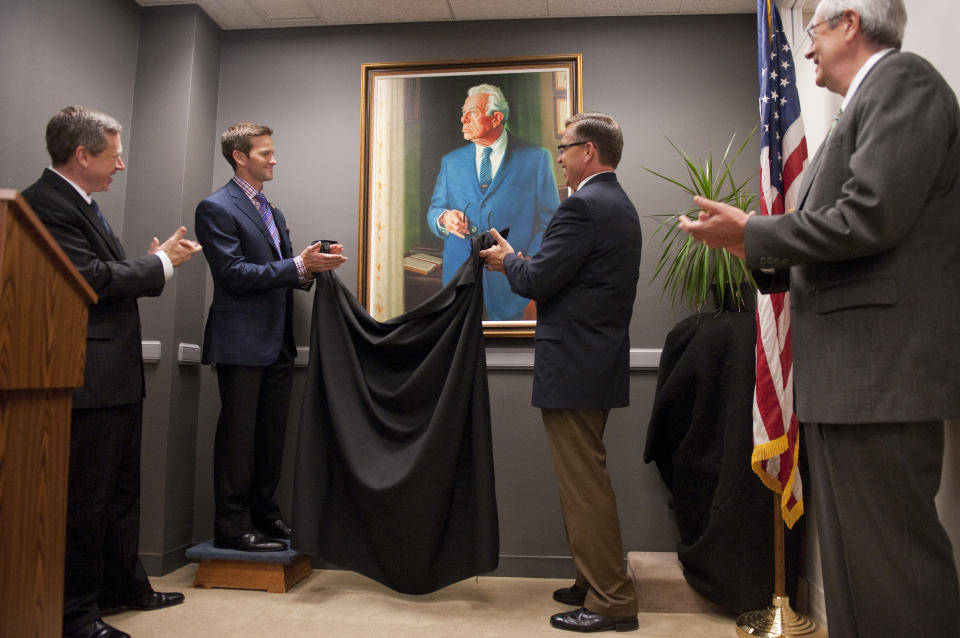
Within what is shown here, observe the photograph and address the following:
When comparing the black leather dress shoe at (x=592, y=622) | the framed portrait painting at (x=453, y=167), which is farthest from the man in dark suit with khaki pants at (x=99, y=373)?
the black leather dress shoe at (x=592, y=622)

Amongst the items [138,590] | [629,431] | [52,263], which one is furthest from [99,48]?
[629,431]

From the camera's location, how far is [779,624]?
7.87 ft

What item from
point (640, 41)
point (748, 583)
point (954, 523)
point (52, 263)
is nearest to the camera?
point (52, 263)

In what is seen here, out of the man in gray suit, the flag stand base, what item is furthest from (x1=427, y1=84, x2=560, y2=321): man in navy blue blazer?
the man in gray suit

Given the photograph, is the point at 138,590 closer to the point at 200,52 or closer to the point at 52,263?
the point at 52,263

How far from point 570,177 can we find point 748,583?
1.70 meters

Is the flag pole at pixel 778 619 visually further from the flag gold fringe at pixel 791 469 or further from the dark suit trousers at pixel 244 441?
the dark suit trousers at pixel 244 441

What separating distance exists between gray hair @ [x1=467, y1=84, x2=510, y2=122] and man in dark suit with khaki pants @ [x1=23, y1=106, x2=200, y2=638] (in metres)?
1.69

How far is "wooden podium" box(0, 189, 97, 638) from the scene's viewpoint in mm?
1424

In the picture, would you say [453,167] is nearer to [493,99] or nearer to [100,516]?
[493,99]

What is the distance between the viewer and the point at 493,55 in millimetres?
3617

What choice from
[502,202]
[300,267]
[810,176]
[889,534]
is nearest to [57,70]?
[300,267]

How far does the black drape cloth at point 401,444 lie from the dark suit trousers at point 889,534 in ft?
4.65

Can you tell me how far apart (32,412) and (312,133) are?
8.18 ft
